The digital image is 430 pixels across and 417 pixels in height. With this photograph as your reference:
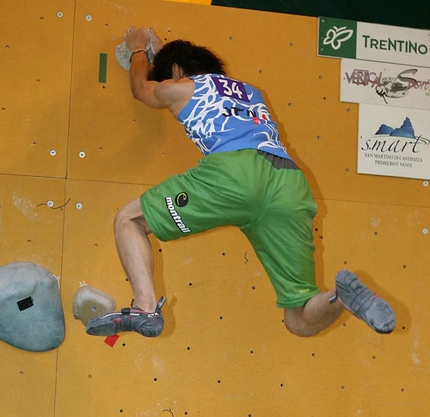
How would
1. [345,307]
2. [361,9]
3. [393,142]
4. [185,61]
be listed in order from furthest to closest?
[361,9] → [393,142] → [185,61] → [345,307]

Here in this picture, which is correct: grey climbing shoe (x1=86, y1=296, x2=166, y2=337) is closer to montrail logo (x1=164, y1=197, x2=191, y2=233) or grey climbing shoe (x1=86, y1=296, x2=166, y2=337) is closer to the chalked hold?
montrail logo (x1=164, y1=197, x2=191, y2=233)

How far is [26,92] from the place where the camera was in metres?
3.41

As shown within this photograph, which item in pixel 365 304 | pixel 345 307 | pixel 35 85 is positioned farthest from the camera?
pixel 35 85

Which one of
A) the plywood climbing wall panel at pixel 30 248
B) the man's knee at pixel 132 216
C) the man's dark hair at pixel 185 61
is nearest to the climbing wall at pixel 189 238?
the plywood climbing wall panel at pixel 30 248

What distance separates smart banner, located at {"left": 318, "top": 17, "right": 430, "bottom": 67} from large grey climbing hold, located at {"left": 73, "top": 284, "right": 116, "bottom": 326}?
1.65 m

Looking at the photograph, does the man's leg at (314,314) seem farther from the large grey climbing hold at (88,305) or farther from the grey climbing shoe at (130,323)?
the large grey climbing hold at (88,305)

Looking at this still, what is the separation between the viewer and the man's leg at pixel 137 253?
8.53 feet

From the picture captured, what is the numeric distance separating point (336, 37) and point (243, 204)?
4.99 ft

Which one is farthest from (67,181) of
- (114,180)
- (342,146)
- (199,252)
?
(342,146)

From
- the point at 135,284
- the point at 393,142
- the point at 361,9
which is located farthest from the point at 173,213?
the point at 361,9

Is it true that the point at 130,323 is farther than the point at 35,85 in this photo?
No

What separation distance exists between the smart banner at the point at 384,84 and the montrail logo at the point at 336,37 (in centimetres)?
9

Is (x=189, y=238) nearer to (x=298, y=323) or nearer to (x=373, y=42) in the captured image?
(x=298, y=323)

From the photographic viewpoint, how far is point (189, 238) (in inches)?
137
